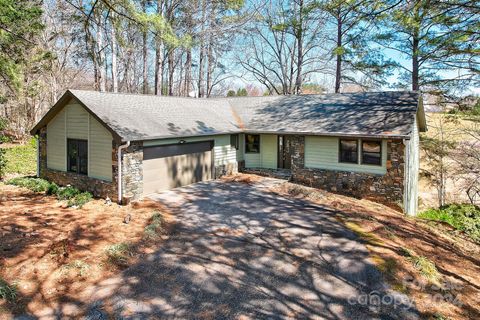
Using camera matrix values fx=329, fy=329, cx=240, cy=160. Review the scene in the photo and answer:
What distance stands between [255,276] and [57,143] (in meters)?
11.2

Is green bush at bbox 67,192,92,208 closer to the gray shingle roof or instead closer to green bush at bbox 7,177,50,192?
green bush at bbox 7,177,50,192

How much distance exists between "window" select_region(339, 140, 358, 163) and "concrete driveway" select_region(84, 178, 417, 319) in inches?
201

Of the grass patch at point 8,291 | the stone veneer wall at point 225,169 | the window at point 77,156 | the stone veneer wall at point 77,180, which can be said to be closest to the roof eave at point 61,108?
the stone veneer wall at point 77,180

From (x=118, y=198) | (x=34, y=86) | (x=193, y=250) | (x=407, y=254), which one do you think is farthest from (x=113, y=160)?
(x=34, y=86)

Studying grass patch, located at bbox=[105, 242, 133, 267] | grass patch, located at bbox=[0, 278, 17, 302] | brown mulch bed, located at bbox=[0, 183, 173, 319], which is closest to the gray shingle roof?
brown mulch bed, located at bbox=[0, 183, 173, 319]

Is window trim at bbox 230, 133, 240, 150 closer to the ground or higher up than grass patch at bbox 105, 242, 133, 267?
higher up

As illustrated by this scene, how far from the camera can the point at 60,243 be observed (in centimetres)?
800

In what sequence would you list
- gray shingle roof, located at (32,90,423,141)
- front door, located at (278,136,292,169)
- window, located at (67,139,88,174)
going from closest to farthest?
gray shingle roof, located at (32,90,423,141) → window, located at (67,139,88,174) → front door, located at (278,136,292,169)

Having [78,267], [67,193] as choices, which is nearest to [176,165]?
[67,193]

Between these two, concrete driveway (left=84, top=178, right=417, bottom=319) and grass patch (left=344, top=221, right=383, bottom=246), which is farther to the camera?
grass patch (left=344, top=221, right=383, bottom=246)

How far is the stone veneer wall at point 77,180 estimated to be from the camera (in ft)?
39.4

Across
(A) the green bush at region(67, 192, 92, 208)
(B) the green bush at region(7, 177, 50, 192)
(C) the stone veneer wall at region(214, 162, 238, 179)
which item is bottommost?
(A) the green bush at region(67, 192, 92, 208)

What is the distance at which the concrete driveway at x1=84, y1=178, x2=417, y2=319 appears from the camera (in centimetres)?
585

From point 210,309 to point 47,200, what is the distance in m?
9.42
